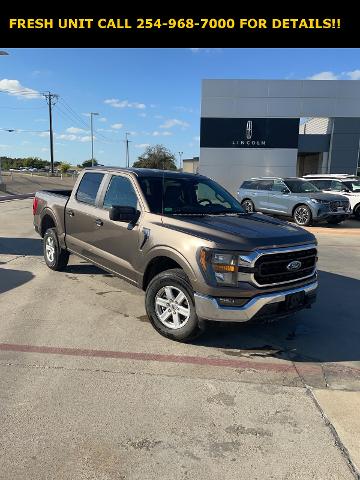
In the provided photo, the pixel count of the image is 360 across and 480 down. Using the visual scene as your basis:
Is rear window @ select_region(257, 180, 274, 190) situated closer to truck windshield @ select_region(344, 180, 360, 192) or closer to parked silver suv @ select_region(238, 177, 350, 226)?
parked silver suv @ select_region(238, 177, 350, 226)

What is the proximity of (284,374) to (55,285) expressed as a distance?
3908mm

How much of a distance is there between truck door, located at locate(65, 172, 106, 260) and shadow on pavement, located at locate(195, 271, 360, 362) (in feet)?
7.47

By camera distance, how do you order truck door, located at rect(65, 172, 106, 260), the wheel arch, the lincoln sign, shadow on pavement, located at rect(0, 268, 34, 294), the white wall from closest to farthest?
the wheel arch → truck door, located at rect(65, 172, 106, 260) → shadow on pavement, located at rect(0, 268, 34, 294) → the lincoln sign → the white wall

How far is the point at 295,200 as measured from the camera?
14.2 m

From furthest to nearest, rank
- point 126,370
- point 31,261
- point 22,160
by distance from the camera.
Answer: point 22,160, point 31,261, point 126,370

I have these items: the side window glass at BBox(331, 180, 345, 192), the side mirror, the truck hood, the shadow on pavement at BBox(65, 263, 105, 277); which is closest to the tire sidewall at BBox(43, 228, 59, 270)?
the shadow on pavement at BBox(65, 263, 105, 277)

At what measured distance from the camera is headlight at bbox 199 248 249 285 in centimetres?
380

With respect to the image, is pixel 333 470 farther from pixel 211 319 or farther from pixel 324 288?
pixel 324 288

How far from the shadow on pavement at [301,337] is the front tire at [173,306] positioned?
24 centimetres

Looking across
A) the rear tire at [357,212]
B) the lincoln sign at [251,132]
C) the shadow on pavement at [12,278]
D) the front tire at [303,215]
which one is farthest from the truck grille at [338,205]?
the lincoln sign at [251,132]

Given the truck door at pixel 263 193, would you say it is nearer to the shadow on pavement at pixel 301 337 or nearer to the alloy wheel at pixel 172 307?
the shadow on pavement at pixel 301 337

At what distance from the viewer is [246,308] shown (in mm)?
3803

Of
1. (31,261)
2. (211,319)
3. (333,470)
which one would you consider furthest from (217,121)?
(333,470)

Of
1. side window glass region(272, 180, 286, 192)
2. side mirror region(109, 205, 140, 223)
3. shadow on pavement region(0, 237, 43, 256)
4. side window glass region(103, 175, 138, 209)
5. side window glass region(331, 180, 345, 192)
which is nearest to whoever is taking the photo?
side mirror region(109, 205, 140, 223)
